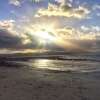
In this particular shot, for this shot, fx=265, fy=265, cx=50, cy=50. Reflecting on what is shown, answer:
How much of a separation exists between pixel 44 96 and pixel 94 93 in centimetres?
403

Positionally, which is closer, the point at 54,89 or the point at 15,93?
the point at 15,93

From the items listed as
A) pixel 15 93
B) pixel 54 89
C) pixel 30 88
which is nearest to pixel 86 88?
pixel 54 89

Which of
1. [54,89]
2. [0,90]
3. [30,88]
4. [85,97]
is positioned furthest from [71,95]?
[0,90]

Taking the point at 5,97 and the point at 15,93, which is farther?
the point at 15,93

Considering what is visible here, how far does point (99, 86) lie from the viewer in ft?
78.8

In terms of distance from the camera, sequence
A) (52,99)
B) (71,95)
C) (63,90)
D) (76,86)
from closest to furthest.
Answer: (52,99), (71,95), (63,90), (76,86)

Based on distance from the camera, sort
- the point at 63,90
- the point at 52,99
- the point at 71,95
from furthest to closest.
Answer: the point at 63,90 → the point at 71,95 → the point at 52,99

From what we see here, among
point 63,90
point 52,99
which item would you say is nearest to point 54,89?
point 63,90

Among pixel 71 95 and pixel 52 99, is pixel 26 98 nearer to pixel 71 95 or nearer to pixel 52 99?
pixel 52 99

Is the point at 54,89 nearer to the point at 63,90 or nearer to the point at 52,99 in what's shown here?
the point at 63,90

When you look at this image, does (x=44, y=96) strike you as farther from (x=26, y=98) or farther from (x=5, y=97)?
(x=5, y=97)

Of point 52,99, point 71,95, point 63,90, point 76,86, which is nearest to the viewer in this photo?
point 52,99

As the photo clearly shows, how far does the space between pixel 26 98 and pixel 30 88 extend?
12.9 ft

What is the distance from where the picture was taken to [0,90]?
2116 cm
